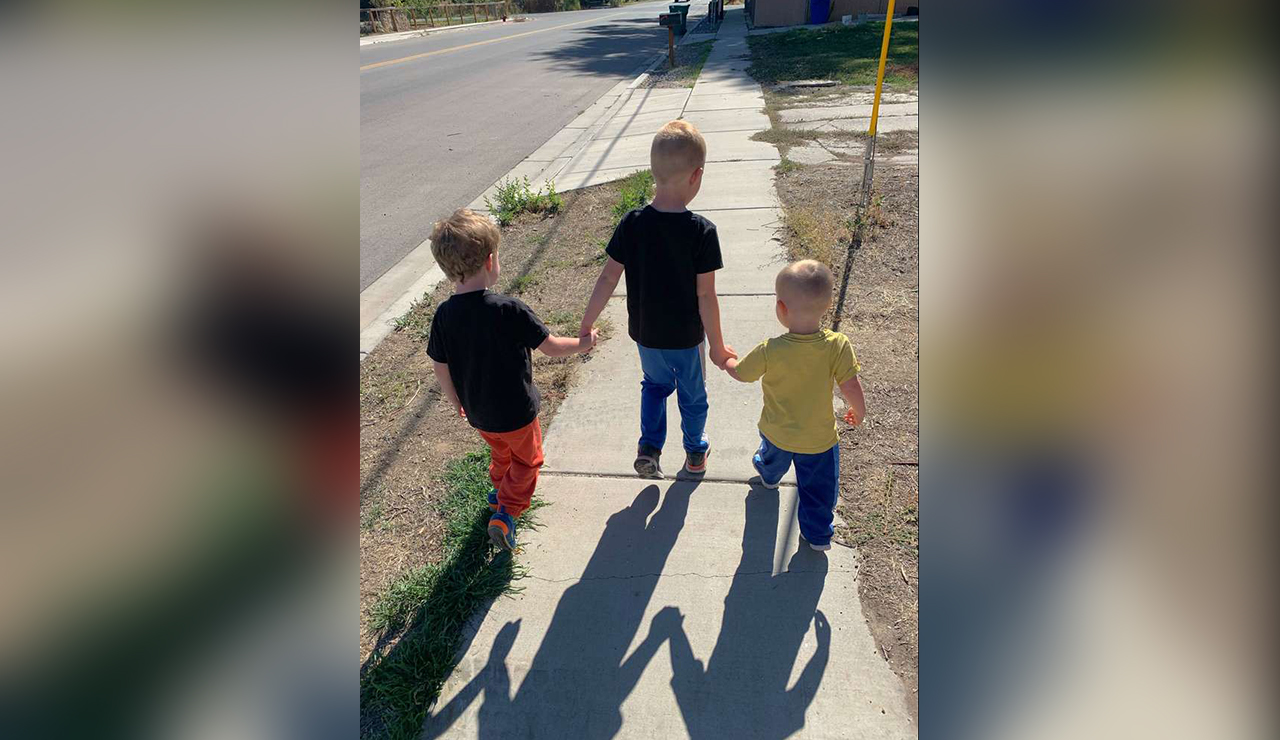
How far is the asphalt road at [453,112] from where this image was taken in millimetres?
7203

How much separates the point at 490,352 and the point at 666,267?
750 mm

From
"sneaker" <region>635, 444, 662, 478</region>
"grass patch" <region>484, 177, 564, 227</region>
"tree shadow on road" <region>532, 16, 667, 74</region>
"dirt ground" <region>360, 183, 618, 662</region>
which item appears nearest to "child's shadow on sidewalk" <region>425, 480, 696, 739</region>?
"sneaker" <region>635, 444, 662, 478</region>

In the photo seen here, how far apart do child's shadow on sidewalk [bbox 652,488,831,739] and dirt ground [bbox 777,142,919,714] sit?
21 centimetres

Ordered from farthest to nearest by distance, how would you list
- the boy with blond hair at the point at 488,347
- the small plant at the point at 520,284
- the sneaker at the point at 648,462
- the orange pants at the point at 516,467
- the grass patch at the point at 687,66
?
the grass patch at the point at 687,66 < the small plant at the point at 520,284 < the sneaker at the point at 648,462 < the orange pants at the point at 516,467 < the boy with blond hair at the point at 488,347

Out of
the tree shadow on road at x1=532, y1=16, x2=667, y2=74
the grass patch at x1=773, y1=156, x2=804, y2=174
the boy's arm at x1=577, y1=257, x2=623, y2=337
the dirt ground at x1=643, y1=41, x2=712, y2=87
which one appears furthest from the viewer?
the tree shadow on road at x1=532, y1=16, x2=667, y2=74

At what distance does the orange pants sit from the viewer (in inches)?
105

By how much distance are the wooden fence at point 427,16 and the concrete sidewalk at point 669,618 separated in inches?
1208

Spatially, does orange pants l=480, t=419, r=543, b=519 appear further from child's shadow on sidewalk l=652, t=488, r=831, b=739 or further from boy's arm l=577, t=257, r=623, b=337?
child's shadow on sidewalk l=652, t=488, r=831, b=739

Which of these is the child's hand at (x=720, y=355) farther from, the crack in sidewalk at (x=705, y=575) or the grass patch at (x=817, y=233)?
the grass patch at (x=817, y=233)

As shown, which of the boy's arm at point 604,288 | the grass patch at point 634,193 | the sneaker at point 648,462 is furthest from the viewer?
the grass patch at point 634,193

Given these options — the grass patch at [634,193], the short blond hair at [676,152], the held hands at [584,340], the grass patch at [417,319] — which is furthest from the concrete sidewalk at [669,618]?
the grass patch at [634,193]

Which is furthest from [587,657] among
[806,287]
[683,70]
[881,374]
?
[683,70]
